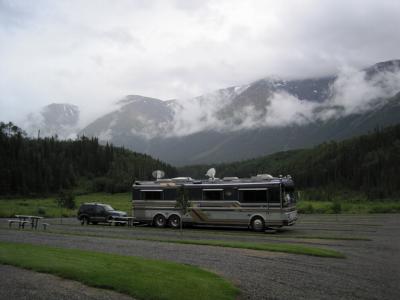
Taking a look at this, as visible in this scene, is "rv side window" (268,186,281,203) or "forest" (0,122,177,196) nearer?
"rv side window" (268,186,281,203)

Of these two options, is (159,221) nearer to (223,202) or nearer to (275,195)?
(223,202)

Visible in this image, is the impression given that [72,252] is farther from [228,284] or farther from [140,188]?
[140,188]

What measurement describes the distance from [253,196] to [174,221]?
706 cm

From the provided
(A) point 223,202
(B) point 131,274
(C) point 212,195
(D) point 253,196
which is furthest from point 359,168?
(B) point 131,274

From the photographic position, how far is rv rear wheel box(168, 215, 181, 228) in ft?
118

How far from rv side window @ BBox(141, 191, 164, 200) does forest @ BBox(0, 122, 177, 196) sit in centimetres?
11707

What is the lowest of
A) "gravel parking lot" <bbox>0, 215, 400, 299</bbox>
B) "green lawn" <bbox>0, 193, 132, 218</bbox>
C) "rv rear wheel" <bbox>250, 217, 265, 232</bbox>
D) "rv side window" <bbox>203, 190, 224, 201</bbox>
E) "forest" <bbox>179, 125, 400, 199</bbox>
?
"gravel parking lot" <bbox>0, 215, 400, 299</bbox>

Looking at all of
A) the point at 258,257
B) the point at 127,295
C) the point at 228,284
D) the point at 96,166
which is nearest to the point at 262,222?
the point at 258,257

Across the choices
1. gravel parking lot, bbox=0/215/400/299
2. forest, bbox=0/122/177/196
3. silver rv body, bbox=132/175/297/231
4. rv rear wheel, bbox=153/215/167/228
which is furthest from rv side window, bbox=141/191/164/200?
forest, bbox=0/122/177/196

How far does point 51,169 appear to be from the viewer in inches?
6511

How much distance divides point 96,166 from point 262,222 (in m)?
170

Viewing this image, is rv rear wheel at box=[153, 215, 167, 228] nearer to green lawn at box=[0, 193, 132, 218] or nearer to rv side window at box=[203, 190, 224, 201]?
rv side window at box=[203, 190, 224, 201]

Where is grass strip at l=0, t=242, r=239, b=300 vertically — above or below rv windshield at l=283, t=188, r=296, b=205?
below

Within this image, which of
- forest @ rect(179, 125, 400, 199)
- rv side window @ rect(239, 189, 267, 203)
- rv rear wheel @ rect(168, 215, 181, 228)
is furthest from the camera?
forest @ rect(179, 125, 400, 199)
